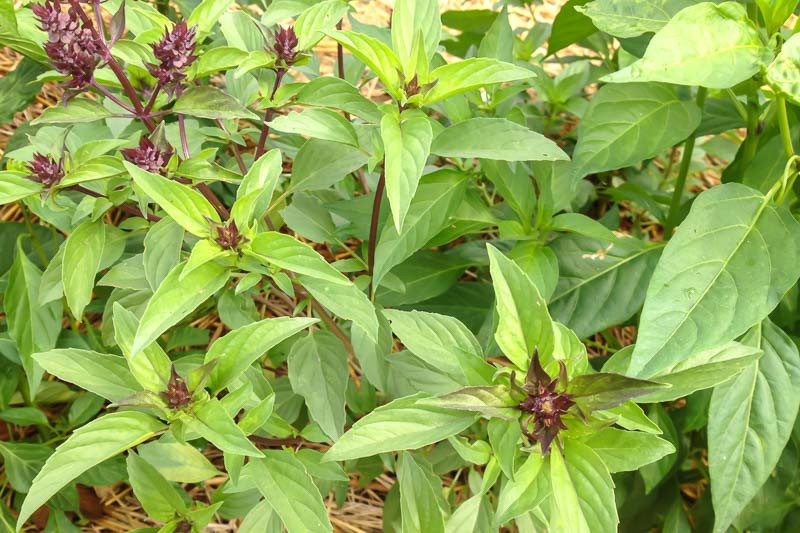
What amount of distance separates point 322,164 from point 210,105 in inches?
7.3

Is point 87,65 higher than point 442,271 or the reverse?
higher

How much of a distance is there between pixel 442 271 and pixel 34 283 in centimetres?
59

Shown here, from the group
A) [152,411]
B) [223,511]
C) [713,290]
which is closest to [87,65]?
[152,411]

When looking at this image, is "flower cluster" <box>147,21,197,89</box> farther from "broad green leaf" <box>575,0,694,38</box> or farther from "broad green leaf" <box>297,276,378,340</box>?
"broad green leaf" <box>575,0,694,38</box>

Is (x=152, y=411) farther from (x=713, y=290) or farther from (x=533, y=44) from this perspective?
(x=533, y=44)

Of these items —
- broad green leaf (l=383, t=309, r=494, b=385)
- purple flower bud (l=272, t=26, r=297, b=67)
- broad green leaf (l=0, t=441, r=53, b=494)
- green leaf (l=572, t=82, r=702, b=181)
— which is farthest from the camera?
broad green leaf (l=0, t=441, r=53, b=494)

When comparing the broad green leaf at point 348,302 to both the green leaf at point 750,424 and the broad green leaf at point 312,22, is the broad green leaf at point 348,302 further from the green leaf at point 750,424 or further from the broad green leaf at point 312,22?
the green leaf at point 750,424

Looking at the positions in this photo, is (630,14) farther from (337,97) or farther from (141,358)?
(141,358)

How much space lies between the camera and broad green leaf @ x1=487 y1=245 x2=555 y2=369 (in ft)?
2.21

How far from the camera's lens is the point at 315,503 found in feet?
2.40

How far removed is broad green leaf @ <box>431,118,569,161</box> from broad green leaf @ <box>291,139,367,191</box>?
131 mm

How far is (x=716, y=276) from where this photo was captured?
30.2 inches

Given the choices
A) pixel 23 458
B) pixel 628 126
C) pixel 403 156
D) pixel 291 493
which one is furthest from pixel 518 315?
pixel 23 458

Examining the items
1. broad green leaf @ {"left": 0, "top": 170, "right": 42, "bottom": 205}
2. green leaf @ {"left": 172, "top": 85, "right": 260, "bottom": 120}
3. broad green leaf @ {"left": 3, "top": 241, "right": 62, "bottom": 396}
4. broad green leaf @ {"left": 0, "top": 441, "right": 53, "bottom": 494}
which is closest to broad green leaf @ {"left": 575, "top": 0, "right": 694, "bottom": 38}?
green leaf @ {"left": 172, "top": 85, "right": 260, "bottom": 120}
